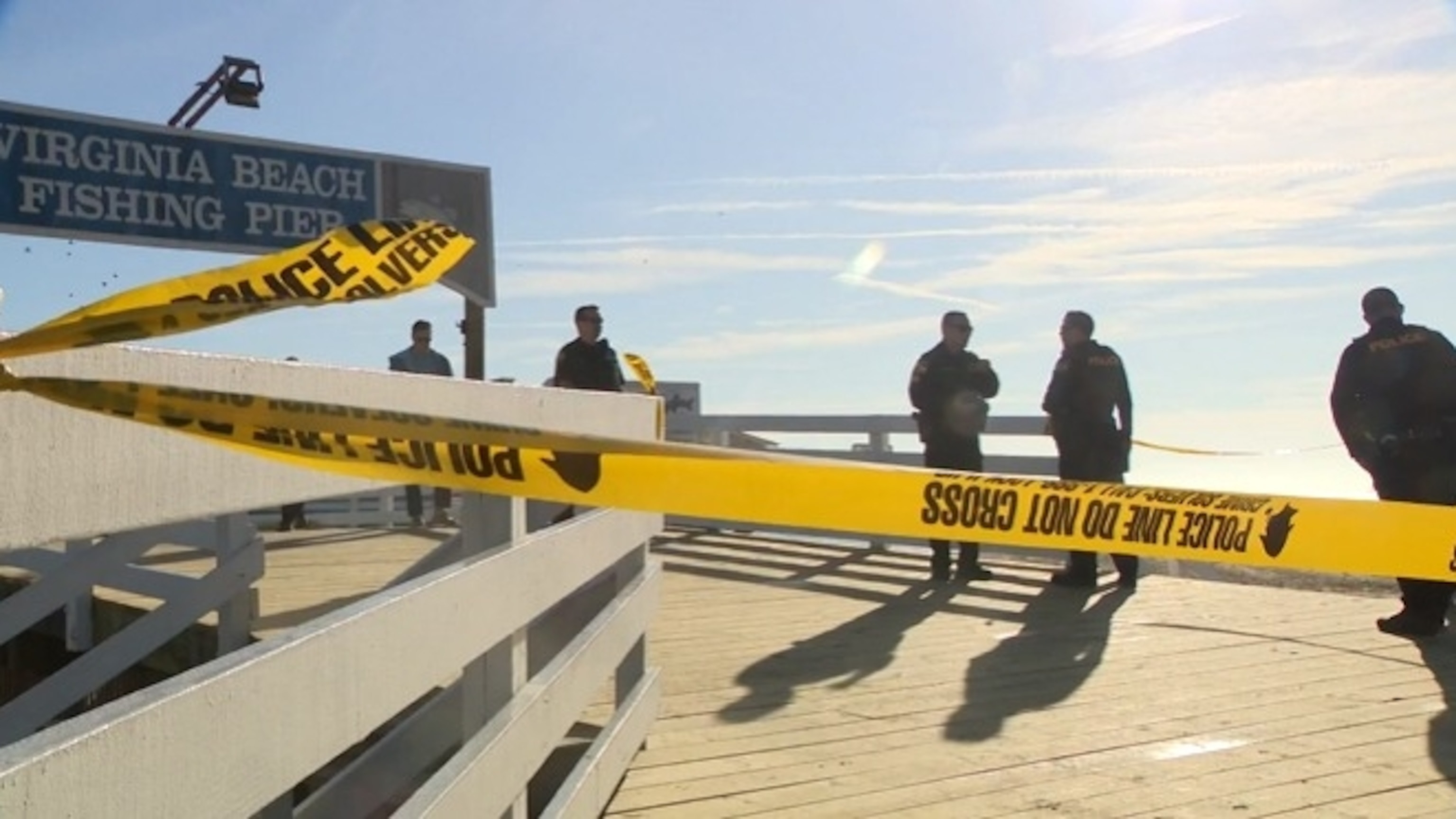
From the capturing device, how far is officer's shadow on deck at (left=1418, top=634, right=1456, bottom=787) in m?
4.66

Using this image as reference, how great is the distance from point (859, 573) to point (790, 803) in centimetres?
602

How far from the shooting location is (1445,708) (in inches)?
215

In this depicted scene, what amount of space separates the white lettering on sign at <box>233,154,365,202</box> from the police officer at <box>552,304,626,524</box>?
1.98 metres

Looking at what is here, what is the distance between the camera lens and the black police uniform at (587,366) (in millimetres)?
10156

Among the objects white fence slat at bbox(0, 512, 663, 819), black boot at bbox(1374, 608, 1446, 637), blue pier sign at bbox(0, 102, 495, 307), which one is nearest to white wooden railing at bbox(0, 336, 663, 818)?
white fence slat at bbox(0, 512, 663, 819)

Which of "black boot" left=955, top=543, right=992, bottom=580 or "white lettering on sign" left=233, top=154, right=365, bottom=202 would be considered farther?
"white lettering on sign" left=233, top=154, right=365, bottom=202

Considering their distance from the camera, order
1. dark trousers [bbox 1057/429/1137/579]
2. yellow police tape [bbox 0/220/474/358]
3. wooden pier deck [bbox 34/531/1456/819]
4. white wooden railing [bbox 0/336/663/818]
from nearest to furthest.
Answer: white wooden railing [bbox 0/336/663/818] → yellow police tape [bbox 0/220/474/358] → wooden pier deck [bbox 34/531/1456/819] → dark trousers [bbox 1057/429/1137/579]

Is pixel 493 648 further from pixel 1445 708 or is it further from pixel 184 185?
pixel 184 185

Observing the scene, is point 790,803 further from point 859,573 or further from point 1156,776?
point 859,573

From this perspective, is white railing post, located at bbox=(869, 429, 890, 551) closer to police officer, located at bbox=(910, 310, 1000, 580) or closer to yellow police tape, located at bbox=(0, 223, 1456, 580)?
police officer, located at bbox=(910, 310, 1000, 580)

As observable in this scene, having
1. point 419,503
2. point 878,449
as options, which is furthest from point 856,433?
point 419,503

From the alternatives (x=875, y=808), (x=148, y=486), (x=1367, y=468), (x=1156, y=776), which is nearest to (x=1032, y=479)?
(x=148, y=486)

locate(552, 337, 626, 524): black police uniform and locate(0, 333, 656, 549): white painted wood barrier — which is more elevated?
locate(552, 337, 626, 524): black police uniform

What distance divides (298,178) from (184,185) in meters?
0.88
